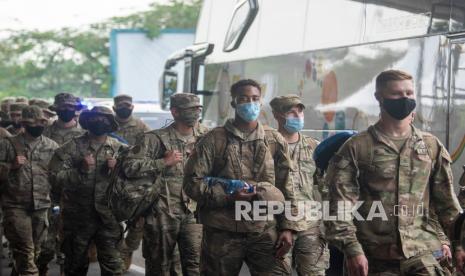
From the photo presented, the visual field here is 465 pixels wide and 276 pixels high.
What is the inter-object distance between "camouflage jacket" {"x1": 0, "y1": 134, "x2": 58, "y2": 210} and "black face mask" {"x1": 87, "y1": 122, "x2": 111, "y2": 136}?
1162 mm

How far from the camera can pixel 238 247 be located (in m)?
5.67

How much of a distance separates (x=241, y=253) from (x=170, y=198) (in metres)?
1.55

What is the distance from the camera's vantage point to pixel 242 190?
5539 mm

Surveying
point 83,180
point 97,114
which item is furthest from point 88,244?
point 97,114

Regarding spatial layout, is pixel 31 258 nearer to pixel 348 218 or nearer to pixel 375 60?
pixel 375 60

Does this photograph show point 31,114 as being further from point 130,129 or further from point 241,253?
point 241,253

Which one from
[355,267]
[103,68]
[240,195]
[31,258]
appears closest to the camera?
[355,267]

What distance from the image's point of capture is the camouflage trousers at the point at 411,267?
4570mm

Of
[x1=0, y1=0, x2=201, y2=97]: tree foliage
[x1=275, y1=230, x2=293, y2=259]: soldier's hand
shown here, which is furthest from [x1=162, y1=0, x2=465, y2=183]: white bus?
[x1=0, y1=0, x2=201, y2=97]: tree foliage

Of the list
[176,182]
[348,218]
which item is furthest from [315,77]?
[348,218]

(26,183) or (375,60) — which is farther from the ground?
(375,60)

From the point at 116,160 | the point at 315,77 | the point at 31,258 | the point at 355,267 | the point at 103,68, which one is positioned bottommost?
the point at 31,258

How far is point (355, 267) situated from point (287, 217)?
1.25m

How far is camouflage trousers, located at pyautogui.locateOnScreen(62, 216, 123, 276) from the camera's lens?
7.48 meters
